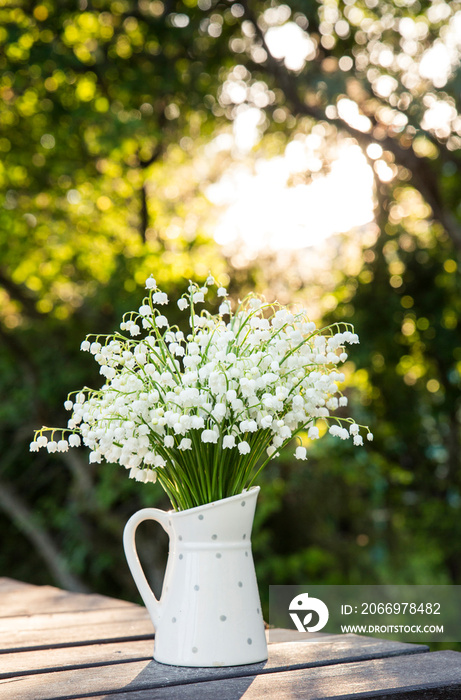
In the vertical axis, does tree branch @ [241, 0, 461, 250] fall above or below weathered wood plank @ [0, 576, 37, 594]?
above

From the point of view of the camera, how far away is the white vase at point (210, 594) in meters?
1.28

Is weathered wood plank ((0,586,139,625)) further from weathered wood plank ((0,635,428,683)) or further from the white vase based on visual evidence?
the white vase

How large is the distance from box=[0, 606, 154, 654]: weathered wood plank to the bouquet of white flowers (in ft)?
1.34

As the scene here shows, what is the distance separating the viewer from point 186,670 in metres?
1.27

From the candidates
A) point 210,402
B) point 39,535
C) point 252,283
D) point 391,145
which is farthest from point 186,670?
point 252,283

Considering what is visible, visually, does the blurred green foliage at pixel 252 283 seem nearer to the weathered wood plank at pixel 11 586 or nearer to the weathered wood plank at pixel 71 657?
the weathered wood plank at pixel 11 586

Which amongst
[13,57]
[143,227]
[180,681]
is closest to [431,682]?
[180,681]

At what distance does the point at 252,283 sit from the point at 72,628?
413 centimetres

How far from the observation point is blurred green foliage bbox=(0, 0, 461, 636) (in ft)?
15.3

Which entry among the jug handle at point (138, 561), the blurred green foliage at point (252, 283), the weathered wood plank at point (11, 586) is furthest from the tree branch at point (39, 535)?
the jug handle at point (138, 561)

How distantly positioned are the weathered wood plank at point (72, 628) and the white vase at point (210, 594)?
288 mm

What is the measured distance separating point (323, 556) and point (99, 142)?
3021 mm

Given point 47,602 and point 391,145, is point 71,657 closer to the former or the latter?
point 47,602

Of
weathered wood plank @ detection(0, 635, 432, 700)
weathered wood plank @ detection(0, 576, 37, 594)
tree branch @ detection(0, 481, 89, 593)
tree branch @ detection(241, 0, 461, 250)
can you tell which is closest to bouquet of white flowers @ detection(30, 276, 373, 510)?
weathered wood plank @ detection(0, 635, 432, 700)
